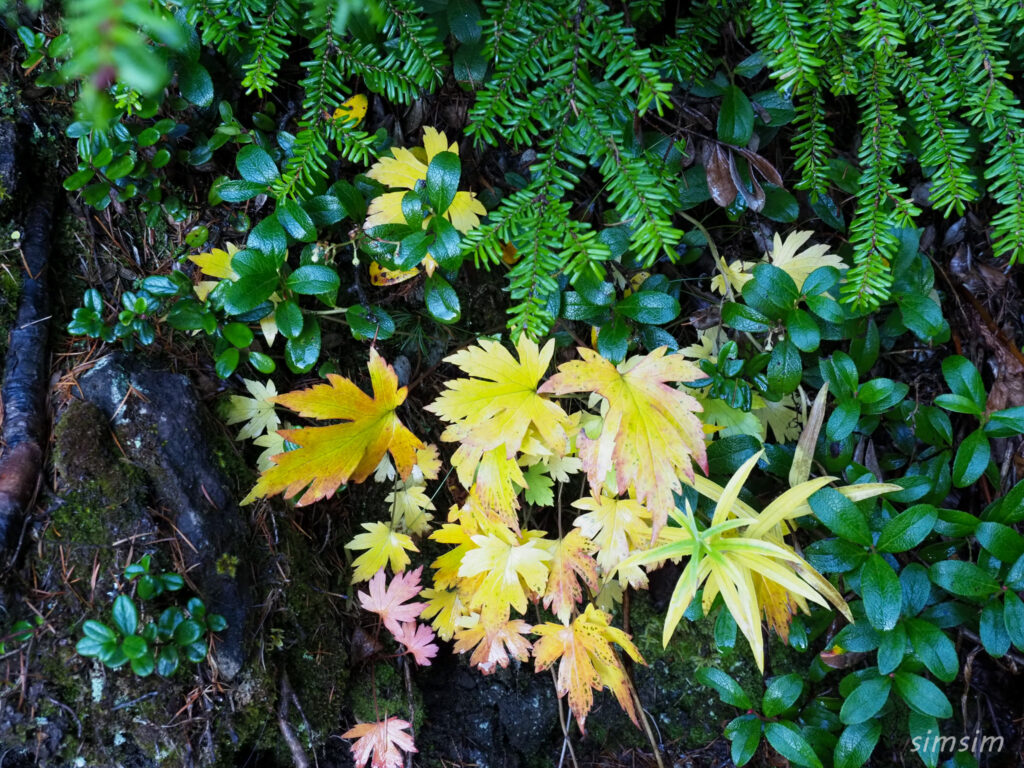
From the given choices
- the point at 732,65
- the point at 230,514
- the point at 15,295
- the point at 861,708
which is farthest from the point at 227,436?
the point at 861,708

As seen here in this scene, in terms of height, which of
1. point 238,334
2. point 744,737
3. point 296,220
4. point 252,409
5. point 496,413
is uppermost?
point 296,220

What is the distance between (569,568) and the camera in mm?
1917

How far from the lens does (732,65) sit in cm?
187

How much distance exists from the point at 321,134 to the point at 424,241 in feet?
1.23

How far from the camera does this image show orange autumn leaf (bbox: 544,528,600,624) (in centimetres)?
190

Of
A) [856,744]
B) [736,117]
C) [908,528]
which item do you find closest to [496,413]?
[736,117]

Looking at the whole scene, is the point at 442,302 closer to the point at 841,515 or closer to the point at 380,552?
the point at 380,552

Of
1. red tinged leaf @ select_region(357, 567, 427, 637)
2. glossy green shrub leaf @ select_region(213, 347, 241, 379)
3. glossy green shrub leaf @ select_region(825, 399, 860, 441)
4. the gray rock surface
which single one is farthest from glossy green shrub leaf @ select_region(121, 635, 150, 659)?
glossy green shrub leaf @ select_region(825, 399, 860, 441)

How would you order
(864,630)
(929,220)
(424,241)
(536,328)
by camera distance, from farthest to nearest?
(929,220), (864,630), (424,241), (536,328)

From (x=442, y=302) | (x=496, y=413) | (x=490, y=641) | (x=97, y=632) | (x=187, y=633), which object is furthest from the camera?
(x=490, y=641)

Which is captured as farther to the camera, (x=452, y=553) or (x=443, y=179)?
(x=452, y=553)

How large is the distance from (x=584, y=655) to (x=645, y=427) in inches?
32.2

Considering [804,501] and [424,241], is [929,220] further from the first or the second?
[424,241]

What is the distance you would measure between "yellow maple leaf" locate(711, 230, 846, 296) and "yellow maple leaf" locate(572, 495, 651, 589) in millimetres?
759
